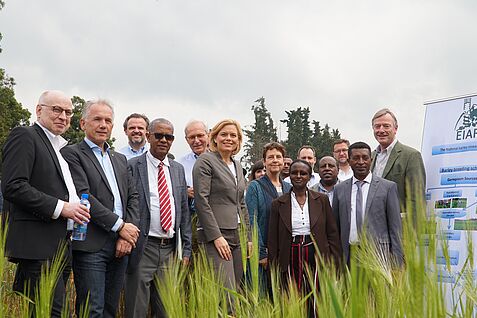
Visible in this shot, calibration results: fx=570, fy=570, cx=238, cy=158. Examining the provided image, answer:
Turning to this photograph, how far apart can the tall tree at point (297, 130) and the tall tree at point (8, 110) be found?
1244 inches

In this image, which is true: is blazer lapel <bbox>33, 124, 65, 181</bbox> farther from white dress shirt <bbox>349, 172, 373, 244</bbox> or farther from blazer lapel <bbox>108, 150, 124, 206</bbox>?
white dress shirt <bbox>349, 172, 373, 244</bbox>

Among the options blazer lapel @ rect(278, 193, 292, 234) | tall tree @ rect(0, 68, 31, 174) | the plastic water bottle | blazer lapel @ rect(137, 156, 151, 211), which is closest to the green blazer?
blazer lapel @ rect(278, 193, 292, 234)

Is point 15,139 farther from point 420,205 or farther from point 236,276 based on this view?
point 420,205

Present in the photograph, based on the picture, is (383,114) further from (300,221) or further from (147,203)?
(147,203)

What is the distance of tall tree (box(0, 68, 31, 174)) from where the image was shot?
107 feet

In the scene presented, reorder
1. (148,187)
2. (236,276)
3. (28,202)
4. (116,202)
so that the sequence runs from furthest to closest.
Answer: (236,276)
(148,187)
(116,202)
(28,202)

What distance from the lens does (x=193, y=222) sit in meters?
6.55

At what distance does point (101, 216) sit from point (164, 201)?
0.94 m

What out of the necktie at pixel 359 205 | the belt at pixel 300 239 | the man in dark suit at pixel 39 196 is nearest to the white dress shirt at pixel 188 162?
the belt at pixel 300 239

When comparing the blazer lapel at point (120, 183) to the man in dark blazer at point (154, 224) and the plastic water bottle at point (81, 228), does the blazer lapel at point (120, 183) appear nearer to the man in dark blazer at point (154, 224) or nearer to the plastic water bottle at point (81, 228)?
the man in dark blazer at point (154, 224)

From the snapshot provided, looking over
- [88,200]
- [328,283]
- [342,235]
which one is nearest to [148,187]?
[88,200]

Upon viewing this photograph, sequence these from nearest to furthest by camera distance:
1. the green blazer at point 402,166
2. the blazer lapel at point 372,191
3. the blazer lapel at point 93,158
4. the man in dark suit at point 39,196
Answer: the man in dark suit at point 39,196 < the blazer lapel at point 93,158 < the blazer lapel at point 372,191 < the green blazer at point 402,166

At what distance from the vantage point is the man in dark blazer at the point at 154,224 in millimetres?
5520

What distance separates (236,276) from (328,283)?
198 inches
